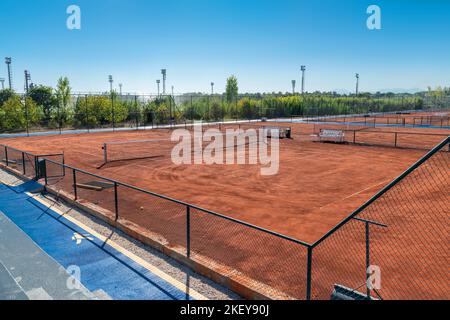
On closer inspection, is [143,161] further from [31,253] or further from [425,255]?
[425,255]

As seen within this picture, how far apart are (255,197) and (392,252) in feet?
20.6

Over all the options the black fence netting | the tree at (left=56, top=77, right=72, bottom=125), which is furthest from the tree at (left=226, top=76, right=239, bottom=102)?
the black fence netting

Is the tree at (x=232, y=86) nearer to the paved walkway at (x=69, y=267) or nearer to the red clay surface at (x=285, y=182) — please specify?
the red clay surface at (x=285, y=182)

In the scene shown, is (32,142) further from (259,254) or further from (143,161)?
(259,254)

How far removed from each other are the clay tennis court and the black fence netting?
253mm

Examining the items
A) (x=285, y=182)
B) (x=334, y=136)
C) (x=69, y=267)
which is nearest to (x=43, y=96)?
(x=334, y=136)

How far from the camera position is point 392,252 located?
9.43 m

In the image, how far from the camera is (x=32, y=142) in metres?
35.2

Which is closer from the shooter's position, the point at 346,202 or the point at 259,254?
the point at 259,254

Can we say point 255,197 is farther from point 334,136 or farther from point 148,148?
point 334,136

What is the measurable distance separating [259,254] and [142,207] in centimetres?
550
